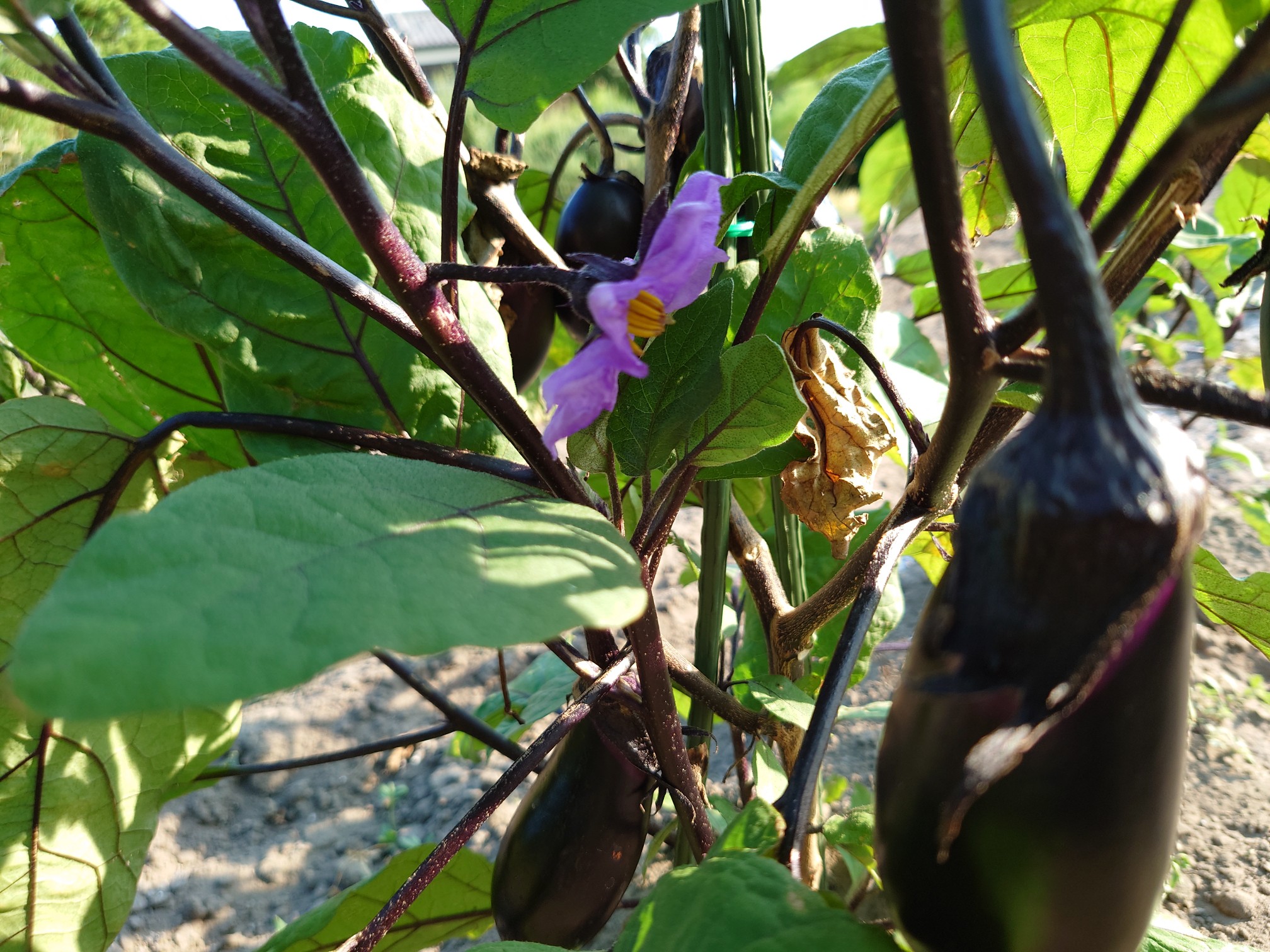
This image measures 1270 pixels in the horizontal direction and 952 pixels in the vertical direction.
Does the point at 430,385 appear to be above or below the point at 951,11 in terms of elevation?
below

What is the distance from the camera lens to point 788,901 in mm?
217

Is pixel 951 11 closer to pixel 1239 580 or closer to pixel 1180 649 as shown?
pixel 1180 649

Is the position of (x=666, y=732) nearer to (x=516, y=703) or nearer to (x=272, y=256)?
(x=272, y=256)

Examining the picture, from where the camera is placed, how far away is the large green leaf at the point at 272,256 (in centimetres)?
41

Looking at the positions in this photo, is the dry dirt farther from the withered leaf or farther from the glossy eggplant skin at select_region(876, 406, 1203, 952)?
the glossy eggplant skin at select_region(876, 406, 1203, 952)

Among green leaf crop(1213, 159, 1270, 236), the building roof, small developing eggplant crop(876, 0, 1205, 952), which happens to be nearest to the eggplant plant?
small developing eggplant crop(876, 0, 1205, 952)

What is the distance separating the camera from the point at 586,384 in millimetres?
263

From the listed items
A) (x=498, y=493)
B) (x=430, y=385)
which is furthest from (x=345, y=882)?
(x=498, y=493)

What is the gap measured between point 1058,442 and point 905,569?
1.49 meters

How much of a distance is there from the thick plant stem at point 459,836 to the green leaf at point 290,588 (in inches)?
6.1

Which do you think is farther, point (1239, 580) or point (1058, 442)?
point (1239, 580)

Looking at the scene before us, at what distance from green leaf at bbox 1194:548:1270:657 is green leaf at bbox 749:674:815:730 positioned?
0.69 feet

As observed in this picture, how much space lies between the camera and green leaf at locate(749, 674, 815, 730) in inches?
18.0

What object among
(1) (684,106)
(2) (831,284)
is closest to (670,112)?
(1) (684,106)
